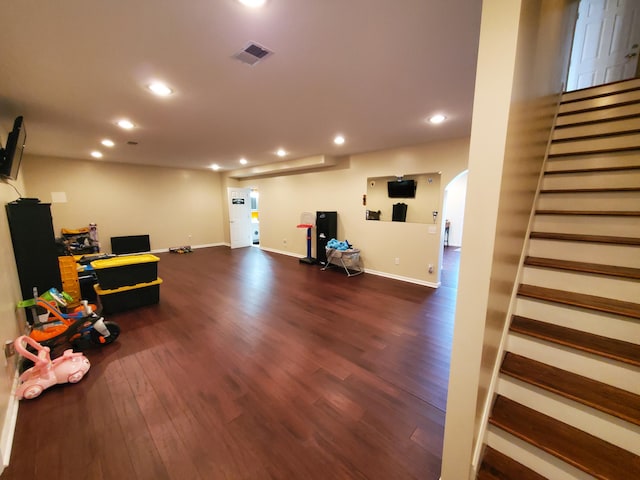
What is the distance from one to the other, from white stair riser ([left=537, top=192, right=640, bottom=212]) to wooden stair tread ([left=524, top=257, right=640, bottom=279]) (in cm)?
38

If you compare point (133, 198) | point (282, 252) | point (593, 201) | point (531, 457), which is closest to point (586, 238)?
point (593, 201)

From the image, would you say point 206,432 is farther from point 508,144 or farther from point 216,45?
point 216,45

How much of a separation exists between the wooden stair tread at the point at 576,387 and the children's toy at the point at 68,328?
373cm

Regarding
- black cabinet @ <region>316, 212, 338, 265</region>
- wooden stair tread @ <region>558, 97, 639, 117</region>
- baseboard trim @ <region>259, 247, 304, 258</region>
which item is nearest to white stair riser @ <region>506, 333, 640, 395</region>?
wooden stair tread @ <region>558, 97, 639, 117</region>

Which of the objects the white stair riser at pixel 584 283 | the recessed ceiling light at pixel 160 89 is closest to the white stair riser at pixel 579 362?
the white stair riser at pixel 584 283

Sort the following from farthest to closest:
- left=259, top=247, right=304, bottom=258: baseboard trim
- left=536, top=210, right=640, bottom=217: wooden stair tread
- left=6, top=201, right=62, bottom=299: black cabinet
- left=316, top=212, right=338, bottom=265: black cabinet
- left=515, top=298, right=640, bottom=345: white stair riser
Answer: left=259, top=247, right=304, bottom=258: baseboard trim → left=316, top=212, right=338, bottom=265: black cabinet → left=6, top=201, right=62, bottom=299: black cabinet → left=536, top=210, right=640, bottom=217: wooden stair tread → left=515, top=298, right=640, bottom=345: white stair riser

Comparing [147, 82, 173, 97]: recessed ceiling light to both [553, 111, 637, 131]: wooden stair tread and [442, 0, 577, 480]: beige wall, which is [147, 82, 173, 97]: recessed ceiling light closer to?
[442, 0, 577, 480]: beige wall

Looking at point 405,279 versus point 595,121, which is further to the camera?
point 405,279

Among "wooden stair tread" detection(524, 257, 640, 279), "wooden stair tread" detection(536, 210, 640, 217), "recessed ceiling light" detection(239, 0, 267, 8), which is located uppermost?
"recessed ceiling light" detection(239, 0, 267, 8)

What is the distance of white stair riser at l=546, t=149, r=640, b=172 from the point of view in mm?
1987

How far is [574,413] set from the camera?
126cm

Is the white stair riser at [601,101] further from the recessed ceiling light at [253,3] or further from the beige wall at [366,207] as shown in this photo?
the recessed ceiling light at [253,3]

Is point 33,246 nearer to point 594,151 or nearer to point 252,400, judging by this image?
point 252,400

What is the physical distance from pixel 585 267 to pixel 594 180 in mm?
942
